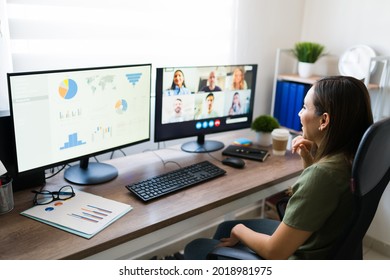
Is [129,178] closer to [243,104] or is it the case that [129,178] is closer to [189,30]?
[243,104]

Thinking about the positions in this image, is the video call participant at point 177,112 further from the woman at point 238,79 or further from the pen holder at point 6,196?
the pen holder at point 6,196

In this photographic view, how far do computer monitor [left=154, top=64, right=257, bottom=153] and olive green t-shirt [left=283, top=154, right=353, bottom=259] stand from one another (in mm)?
866

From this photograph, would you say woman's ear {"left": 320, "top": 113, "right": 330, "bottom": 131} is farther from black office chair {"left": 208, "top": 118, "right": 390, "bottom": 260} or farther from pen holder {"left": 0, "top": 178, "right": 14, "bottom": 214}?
pen holder {"left": 0, "top": 178, "right": 14, "bottom": 214}

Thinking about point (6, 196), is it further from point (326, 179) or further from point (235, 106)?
point (235, 106)

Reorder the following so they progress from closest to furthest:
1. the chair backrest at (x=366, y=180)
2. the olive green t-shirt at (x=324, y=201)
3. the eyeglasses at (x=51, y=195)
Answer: the chair backrest at (x=366, y=180) → the olive green t-shirt at (x=324, y=201) → the eyeglasses at (x=51, y=195)

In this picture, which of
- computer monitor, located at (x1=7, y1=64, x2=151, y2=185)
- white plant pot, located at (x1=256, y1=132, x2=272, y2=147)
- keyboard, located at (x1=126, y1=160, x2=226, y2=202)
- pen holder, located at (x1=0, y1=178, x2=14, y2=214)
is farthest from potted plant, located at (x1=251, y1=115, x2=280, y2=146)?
pen holder, located at (x1=0, y1=178, x2=14, y2=214)

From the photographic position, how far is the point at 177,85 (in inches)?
71.2

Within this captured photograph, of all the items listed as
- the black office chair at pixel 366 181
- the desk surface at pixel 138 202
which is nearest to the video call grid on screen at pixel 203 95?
the desk surface at pixel 138 202

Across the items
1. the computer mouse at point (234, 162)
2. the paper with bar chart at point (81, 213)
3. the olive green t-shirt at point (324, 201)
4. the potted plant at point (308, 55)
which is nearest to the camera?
the olive green t-shirt at point (324, 201)

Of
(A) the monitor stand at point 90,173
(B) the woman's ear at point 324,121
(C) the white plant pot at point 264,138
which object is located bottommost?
(A) the monitor stand at point 90,173

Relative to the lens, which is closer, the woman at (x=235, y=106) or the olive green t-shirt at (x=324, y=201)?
the olive green t-shirt at (x=324, y=201)

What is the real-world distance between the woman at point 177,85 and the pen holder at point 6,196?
82cm

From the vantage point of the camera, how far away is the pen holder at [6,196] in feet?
4.21

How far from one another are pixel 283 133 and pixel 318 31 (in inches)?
43.2
